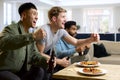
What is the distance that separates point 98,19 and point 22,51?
9525 mm

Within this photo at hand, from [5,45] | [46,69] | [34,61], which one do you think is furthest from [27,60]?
[5,45]

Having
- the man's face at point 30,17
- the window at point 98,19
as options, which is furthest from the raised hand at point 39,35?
the window at point 98,19

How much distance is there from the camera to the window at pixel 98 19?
10570mm

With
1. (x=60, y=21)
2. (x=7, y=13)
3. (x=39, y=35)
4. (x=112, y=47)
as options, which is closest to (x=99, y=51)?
(x=112, y=47)

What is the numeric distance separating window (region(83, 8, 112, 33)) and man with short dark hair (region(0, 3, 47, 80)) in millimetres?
9001

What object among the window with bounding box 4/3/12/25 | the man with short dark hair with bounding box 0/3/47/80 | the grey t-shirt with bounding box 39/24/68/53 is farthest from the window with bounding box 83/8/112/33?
the man with short dark hair with bounding box 0/3/47/80

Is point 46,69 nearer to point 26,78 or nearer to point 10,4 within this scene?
point 26,78

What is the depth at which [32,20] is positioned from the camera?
170 cm

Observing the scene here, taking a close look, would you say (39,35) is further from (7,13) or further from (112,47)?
(7,13)

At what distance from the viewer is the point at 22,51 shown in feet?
5.49

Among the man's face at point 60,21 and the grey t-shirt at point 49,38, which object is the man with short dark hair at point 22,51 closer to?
the grey t-shirt at point 49,38

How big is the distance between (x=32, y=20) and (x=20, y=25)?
117 mm

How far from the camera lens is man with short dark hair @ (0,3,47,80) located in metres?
1.40

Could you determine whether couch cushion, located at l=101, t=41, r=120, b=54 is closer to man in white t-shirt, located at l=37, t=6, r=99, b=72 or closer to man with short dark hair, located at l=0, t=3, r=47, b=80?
man in white t-shirt, located at l=37, t=6, r=99, b=72
